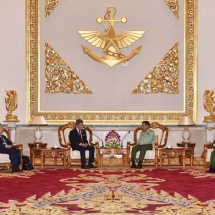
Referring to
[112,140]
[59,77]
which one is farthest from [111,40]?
[112,140]

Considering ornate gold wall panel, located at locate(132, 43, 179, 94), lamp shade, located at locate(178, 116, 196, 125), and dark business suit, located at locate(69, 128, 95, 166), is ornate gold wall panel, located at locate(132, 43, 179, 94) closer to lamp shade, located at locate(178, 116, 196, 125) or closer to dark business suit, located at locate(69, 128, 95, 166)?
lamp shade, located at locate(178, 116, 196, 125)

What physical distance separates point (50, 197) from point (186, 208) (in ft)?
5.76

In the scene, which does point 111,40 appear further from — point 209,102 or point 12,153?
point 12,153

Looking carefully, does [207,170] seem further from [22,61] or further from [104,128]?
[22,61]

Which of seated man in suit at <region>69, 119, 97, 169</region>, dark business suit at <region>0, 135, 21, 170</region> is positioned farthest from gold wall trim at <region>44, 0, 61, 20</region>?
dark business suit at <region>0, 135, 21, 170</region>

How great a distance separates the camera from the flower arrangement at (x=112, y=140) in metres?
11.4

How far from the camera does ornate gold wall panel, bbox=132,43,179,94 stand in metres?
12.7

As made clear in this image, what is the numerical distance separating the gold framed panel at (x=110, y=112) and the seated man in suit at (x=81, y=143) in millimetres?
1289

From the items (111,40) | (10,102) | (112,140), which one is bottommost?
(112,140)

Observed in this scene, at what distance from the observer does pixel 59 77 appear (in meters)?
12.8

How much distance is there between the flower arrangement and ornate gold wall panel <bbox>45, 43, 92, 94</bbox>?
4.09ft

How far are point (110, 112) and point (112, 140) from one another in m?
1.24

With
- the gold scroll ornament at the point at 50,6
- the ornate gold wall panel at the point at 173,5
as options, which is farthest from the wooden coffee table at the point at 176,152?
the gold scroll ornament at the point at 50,6

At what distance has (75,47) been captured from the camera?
12.7 metres
